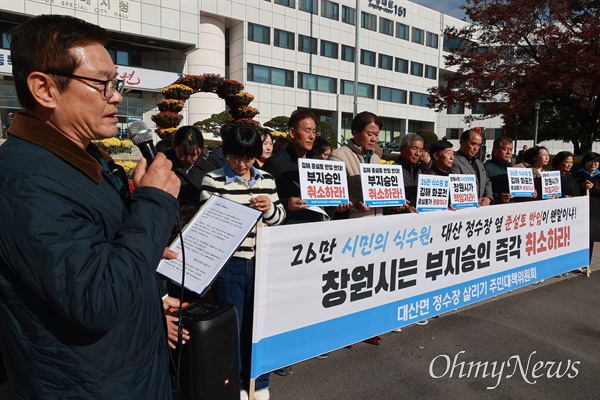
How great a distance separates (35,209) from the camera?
3.34 ft

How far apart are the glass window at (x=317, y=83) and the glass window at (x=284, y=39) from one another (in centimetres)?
250

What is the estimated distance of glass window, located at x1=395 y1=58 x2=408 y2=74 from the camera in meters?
43.9

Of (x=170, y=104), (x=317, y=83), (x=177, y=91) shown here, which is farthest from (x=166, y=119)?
(x=317, y=83)

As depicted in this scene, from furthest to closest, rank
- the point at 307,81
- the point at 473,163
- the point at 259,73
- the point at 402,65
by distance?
1. the point at 402,65
2. the point at 307,81
3. the point at 259,73
4. the point at 473,163

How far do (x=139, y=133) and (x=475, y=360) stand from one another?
3208mm

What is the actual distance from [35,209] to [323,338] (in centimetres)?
250

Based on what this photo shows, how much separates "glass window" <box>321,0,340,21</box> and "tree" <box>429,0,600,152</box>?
83.0ft

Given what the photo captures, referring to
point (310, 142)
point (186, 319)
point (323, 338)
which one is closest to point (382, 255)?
point (323, 338)

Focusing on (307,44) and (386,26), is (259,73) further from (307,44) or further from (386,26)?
(386,26)

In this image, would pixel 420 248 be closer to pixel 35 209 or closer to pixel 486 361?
pixel 486 361

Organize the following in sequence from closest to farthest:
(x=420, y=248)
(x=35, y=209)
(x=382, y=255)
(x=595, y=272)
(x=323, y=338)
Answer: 1. (x=35, y=209)
2. (x=323, y=338)
3. (x=382, y=255)
4. (x=420, y=248)
5. (x=595, y=272)

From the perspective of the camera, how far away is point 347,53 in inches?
1558

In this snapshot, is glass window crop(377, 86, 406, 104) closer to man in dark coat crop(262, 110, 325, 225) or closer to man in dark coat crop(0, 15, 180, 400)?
man in dark coat crop(262, 110, 325, 225)

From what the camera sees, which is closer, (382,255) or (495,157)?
(382,255)
